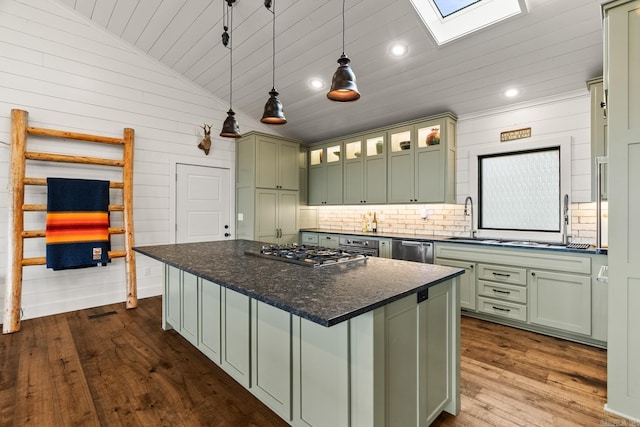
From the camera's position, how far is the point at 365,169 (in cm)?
484

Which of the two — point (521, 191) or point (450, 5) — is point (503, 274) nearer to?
point (521, 191)

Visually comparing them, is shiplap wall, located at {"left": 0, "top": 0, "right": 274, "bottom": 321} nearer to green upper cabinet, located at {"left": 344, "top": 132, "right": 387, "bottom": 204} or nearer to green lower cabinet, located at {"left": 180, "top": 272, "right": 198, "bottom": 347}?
green lower cabinet, located at {"left": 180, "top": 272, "right": 198, "bottom": 347}

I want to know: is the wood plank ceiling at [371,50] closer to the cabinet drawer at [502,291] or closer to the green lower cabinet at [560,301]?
the green lower cabinet at [560,301]

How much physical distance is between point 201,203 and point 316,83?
8.07ft

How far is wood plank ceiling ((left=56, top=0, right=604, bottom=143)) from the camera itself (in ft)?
9.12

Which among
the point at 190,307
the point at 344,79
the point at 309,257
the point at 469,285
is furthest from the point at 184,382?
the point at 469,285

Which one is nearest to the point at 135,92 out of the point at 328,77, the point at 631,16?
the point at 328,77

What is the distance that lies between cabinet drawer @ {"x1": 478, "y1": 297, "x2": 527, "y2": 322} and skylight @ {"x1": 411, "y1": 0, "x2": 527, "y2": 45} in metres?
2.65

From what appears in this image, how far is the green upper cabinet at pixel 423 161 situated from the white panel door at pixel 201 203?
2619 mm

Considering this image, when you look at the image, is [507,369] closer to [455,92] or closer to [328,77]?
[455,92]

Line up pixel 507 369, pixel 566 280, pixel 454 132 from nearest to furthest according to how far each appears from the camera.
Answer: pixel 507 369, pixel 566 280, pixel 454 132

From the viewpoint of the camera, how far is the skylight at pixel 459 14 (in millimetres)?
2693

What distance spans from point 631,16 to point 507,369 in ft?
7.98

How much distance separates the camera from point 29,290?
3.61 meters
